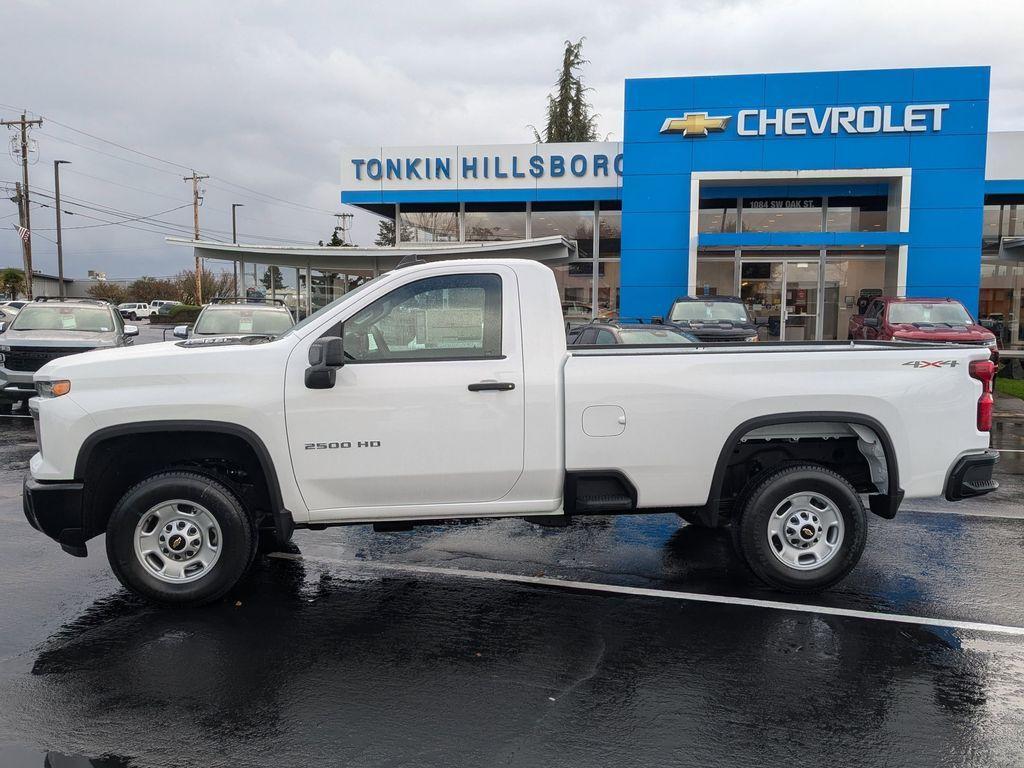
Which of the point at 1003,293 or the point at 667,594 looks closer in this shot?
the point at 667,594

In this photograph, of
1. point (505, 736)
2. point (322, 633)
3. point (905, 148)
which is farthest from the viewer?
point (905, 148)

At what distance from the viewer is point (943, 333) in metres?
15.6

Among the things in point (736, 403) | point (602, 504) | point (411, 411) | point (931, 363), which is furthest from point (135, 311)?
point (931, 363)

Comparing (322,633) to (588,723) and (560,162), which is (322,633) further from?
(560,162)

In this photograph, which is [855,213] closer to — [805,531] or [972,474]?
[972,474]

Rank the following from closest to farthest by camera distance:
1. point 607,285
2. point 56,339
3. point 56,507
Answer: point 56,507 → point 56,339 → point 607,285

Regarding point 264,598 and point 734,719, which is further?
point 264,598

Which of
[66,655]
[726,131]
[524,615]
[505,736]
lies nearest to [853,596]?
[524,615]

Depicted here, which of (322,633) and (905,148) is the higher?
(905,148)

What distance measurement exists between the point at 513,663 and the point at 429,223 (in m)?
25.9

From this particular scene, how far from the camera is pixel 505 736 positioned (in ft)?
11.5

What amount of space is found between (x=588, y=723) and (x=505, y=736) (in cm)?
38

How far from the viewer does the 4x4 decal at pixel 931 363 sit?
16.9 ft

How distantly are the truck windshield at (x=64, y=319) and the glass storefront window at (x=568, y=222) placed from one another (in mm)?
16440
